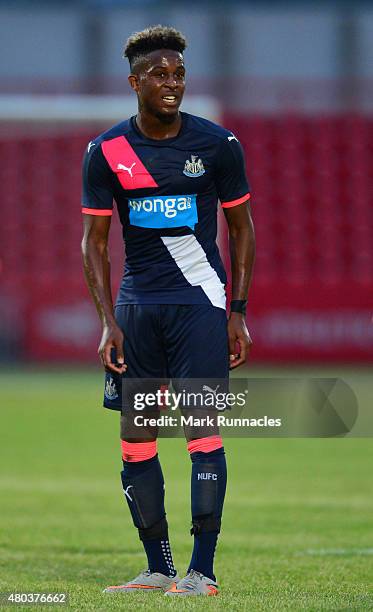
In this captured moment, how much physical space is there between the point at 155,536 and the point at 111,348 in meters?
0.77

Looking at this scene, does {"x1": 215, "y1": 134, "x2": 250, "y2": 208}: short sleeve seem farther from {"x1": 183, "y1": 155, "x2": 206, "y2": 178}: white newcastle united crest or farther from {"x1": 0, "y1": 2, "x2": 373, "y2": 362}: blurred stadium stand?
{"x1": 0, "y1": 2, "x2": 373, "y2": 362}: blurred stadium stand

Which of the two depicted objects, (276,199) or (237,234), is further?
(276,199)

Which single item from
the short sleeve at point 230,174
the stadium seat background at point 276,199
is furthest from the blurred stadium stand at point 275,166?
the short sleeve at point 230,174

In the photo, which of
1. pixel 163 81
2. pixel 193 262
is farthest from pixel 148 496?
pixel 163 81

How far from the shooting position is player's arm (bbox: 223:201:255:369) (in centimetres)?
461

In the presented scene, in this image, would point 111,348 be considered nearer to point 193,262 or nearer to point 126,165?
point 193,262

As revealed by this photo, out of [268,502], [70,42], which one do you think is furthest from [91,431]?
[70,42]

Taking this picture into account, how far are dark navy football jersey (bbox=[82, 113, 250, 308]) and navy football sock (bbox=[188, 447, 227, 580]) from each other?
2.02ft

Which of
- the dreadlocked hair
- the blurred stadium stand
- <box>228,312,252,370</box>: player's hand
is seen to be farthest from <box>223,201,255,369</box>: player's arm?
the blurred stadium stand

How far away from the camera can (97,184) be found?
4.55 metres

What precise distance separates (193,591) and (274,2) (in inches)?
695

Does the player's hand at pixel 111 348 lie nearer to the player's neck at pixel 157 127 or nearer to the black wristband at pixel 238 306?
the black wristband at pixel 238 306

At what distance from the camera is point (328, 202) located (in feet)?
64.3

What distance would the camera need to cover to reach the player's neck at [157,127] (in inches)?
178
